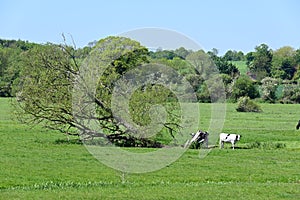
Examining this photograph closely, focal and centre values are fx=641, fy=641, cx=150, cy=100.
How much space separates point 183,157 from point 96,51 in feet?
34.8

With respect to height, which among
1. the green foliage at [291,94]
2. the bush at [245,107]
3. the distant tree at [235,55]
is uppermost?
the distant tree at [235,55]

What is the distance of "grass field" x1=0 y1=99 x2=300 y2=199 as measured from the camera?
17062 mm

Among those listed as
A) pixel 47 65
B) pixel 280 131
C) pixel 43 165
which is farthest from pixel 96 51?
pixel 280 131

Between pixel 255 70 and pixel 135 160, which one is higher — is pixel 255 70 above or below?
above

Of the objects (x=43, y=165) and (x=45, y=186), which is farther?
(x=43, y=165)

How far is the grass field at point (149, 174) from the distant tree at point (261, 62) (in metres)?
86.3

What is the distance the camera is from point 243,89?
92.3 meters

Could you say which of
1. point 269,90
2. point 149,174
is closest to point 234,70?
point 269,90

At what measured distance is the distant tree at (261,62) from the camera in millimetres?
126900

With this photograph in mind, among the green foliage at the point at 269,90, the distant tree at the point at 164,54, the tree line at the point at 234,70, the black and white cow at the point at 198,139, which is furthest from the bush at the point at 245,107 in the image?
the black and white cow at the point at 198,139

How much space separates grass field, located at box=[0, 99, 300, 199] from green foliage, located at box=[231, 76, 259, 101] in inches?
1955

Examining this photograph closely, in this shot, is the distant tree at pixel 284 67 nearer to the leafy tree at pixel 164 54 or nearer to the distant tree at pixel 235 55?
the distant tree at pixel 235 55

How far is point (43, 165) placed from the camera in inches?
981

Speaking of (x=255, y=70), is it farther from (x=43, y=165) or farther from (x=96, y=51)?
(x=43, y=165)
